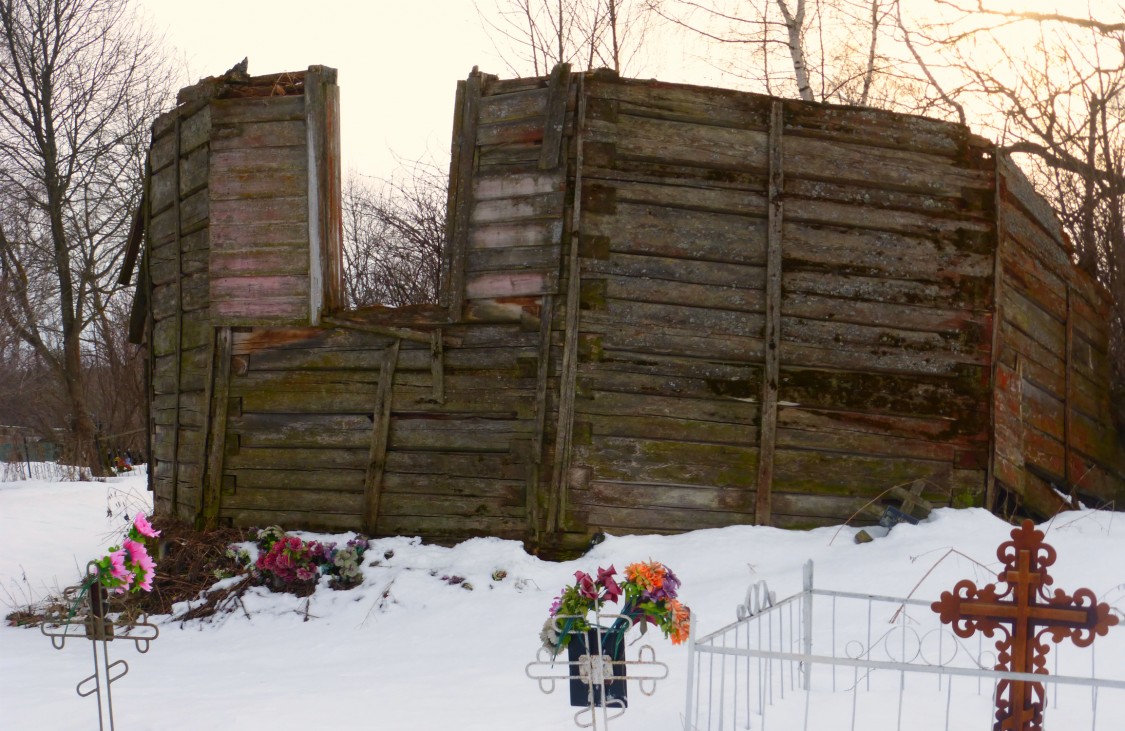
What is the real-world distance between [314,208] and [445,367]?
1966 mm

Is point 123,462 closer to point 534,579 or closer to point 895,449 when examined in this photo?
point 534,579

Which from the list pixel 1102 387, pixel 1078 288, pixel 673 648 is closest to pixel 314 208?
pixel 673 648

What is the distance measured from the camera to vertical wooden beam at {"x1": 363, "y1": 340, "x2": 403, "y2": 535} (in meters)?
9.00

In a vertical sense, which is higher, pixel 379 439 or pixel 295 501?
pixel 379 439

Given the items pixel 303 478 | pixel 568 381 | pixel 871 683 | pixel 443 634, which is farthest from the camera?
pixel 303 478

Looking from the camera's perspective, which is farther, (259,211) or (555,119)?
(259,211)

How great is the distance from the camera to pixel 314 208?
930 centimetres

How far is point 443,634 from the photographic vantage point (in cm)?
771

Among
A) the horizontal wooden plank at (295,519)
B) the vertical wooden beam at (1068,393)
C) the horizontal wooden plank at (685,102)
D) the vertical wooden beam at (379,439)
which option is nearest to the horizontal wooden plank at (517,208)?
the horizontal wooden plank at (685,102)

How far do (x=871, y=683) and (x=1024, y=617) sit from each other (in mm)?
1581

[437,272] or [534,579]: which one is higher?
[437,272]

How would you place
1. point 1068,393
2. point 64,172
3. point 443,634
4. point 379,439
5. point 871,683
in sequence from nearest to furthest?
1. point 871,683
2. point 443,634
3. point 379,439
4. point 1068,393
5. point 64,172

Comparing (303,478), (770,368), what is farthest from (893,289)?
(303,478)

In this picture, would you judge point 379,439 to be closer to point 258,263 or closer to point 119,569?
point 258,263
